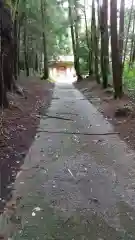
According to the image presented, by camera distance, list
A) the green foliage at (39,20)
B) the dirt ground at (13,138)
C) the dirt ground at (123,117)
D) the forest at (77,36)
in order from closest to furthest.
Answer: the dirt ground at (13,138)
the dirt ground at (123,117)
the forest at (77,36)
the green foliage at (39,20)

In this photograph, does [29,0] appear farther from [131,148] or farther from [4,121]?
[131,148]

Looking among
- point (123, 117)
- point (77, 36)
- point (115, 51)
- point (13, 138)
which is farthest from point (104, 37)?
point (77, 36)

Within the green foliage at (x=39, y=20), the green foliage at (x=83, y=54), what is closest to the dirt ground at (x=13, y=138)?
the green foliage at (x=39, y=20)

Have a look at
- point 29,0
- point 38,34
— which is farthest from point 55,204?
point 38,34

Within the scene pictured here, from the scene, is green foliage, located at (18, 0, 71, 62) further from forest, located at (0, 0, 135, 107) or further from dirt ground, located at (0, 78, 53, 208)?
dirt ground, located at (0, 78, 53, 208)

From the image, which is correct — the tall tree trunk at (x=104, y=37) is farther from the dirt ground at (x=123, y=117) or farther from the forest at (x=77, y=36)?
the dirt ground at (x=123, y=117)

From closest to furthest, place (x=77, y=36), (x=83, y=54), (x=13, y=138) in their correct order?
(x=13, y=138)
(x=77, y=36)
(x=83, y=54)

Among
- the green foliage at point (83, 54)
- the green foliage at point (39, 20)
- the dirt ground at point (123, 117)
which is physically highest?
the green foliage at point (39, 20)

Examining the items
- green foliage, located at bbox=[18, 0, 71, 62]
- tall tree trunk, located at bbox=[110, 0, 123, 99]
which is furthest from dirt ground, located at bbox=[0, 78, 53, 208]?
green foliage, located at bbox=[18, 0, 71, 62]

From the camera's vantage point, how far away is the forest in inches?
600

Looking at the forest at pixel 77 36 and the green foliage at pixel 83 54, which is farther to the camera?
the green foliage at pixel 83 54

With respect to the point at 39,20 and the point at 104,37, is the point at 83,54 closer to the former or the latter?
the point at 39,20

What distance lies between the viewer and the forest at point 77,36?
600 inches

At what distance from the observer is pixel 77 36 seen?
121ft
